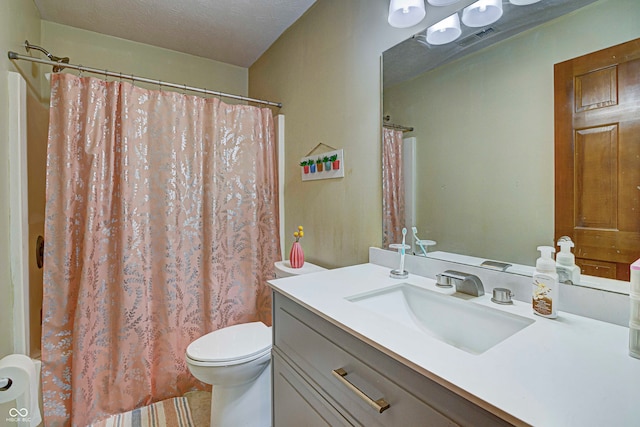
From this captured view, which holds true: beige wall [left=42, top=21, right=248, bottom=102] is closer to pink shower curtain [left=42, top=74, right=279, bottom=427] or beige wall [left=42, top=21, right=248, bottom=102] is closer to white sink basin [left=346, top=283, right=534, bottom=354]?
pink shower curtain [left=42, top=74, right=279, bottom=427]

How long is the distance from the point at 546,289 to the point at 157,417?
194 cm

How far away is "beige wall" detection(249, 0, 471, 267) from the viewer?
1394 mm

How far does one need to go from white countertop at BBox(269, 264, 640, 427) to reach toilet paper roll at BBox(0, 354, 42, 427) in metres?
1.32

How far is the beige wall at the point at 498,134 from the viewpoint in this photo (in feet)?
2.70

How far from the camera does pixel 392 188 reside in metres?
1.35

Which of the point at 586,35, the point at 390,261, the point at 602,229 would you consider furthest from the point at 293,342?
the point at 586,35

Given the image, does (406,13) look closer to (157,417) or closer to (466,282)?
(466,282)

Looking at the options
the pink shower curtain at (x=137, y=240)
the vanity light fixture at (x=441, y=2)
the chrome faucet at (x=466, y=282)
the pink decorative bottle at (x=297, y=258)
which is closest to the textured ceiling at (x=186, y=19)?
the pink shower curtain at (x=137, y=240)

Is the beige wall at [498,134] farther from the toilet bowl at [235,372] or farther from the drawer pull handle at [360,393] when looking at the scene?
the toilet bowl at [235,372]

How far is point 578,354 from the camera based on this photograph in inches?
22.6

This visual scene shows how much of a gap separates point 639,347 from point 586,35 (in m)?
0.79

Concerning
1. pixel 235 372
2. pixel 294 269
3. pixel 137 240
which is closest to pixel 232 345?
pixel 235 372

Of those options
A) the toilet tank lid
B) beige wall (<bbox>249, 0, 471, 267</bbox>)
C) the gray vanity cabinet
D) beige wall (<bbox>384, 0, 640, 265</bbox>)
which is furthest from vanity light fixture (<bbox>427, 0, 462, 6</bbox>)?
the toilet tank lid

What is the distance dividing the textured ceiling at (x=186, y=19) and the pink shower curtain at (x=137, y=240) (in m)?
0.56
